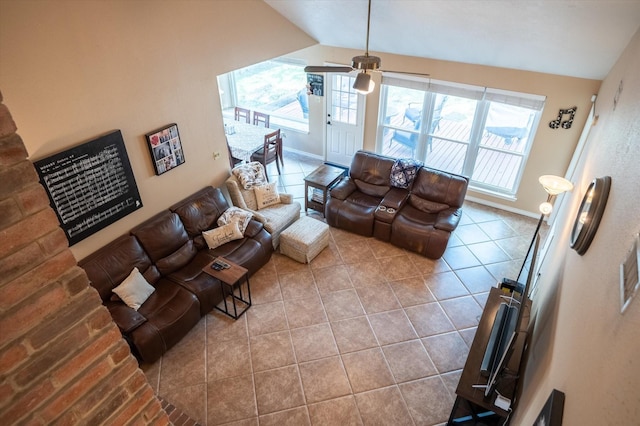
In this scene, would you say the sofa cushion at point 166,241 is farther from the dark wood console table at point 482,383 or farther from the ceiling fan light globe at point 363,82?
the dark wood console table at point 482,383

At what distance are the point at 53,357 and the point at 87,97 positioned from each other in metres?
3.44

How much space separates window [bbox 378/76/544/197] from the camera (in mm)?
6188

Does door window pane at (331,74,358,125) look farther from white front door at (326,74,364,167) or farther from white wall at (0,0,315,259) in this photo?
white wall at (0,0,315,259)

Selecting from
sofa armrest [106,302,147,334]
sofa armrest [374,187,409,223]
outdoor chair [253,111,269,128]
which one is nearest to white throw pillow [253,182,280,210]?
sofa armrest [374,187,409,223]

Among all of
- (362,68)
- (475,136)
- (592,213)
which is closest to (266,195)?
(362,68)

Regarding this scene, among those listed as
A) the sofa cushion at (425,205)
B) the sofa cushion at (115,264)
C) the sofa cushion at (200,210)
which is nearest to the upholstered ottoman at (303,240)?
the sofa cushion at (200,210)

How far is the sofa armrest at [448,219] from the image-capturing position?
18.2 ft

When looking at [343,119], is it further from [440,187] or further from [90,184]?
[90,184]

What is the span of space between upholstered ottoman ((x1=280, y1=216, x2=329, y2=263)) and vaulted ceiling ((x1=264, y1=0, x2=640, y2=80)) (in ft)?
9.97

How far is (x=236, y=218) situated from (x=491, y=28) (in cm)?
402

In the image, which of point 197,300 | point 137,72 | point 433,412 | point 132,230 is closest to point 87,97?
point 137,72

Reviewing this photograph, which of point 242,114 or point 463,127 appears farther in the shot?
point 242,114

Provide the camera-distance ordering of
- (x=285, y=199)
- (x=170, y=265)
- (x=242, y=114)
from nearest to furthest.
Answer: (x=170, y=265) < (x=285, y=199) < (x=242, y=114)

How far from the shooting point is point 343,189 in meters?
6.32
